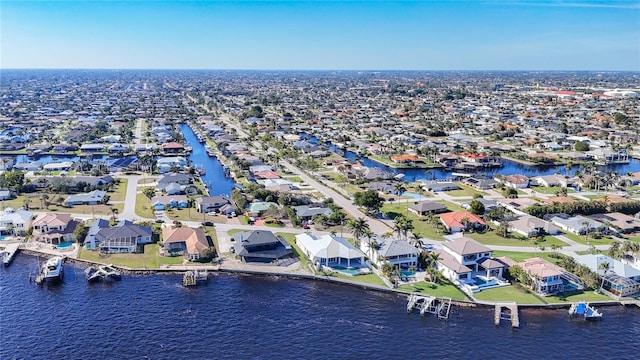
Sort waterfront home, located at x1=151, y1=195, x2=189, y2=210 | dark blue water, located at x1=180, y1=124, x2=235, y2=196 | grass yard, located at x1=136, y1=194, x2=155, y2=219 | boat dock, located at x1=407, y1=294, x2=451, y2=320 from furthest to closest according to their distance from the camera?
dark blue water, located at x1=180, y1=124, x2=235, y2=196
waterfront home, located at x1=151, y1=195, x2=189, y2=210
grass yard, located at x1=136, y1=194, x2=155, y2=219
boat dock, located at x1=407, y1=294, x2=451, y2=320

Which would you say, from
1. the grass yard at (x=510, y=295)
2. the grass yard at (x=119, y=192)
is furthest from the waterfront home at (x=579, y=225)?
the grass yard at (x=119, y=192)

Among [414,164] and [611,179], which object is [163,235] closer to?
[414,164]

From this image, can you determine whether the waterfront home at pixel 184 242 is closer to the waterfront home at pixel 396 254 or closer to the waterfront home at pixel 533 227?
the waterfront home at pixel 396 254

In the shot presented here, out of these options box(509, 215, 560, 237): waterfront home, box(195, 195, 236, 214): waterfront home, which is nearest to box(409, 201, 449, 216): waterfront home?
box(509, 215, 560, 237): waterfront home

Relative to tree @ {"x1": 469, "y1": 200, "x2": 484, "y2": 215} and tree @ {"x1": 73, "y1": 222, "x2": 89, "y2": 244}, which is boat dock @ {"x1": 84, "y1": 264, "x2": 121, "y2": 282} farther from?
tree @ {"x1": 469, "y1": 200, "x2": 484, "y2": 215}

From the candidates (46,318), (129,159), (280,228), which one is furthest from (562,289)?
(129,159)

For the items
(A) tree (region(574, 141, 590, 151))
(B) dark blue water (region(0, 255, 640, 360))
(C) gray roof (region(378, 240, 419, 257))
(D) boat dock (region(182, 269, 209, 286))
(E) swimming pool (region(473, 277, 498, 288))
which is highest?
(A) tree (region(574, 141, 590, 151))

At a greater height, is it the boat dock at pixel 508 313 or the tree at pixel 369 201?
the tree at pixel 369 201
